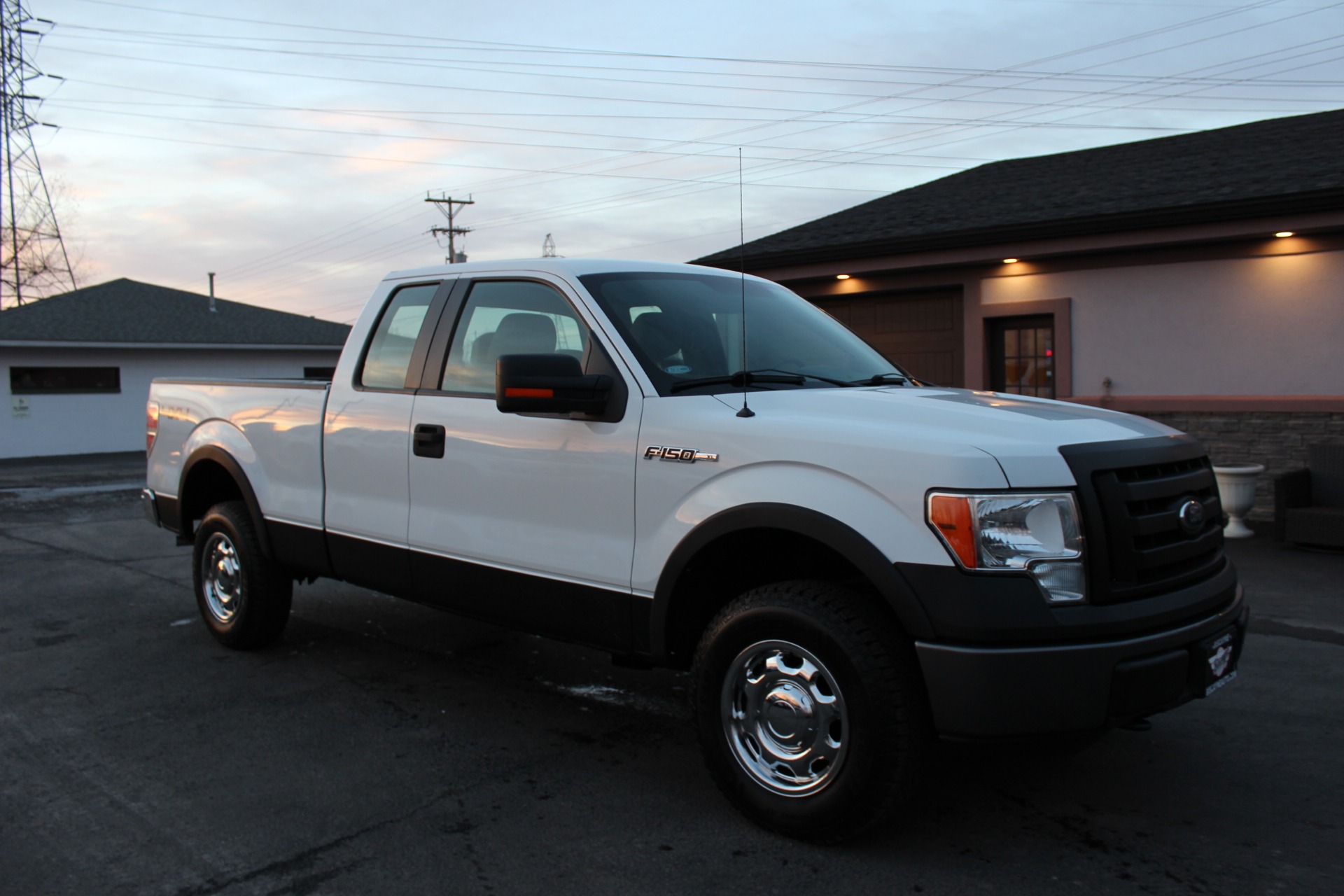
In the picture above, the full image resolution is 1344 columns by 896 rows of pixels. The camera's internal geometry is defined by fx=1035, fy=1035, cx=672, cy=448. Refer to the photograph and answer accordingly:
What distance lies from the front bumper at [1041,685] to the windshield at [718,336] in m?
1.43

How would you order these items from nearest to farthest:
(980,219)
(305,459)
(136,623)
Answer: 1. (305,459)
2. (136,623)
3. (980,219)

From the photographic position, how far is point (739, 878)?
3266 millimetres

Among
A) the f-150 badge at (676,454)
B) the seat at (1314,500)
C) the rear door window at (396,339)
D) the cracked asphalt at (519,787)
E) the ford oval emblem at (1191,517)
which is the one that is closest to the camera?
the cracked asphalt at (519,787)

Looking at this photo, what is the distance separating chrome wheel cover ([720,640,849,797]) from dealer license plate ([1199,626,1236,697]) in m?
1.17

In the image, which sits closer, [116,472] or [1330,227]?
[1330,227]

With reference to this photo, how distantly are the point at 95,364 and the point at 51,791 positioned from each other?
28.5m

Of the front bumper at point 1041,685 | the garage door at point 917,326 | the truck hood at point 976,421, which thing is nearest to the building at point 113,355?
the garage door at point 917,326

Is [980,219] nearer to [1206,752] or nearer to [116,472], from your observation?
[1206,752]

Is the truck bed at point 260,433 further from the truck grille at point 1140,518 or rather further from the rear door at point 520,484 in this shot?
the truck grille at point 1140,518

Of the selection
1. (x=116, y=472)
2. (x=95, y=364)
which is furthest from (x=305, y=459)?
(x=95, y=364)

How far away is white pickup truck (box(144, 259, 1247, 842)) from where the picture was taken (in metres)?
3.08

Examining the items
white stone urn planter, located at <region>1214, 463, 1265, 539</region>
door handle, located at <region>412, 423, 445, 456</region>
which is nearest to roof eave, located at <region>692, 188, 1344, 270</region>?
white stone urn planter, located at <region>1214, 463, 1265, 539</region>

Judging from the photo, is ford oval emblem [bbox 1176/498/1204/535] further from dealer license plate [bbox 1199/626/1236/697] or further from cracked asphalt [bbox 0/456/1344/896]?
cracked asphalt [bbox 0/456/1344/896]

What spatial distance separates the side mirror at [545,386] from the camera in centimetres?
374
